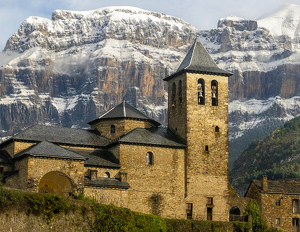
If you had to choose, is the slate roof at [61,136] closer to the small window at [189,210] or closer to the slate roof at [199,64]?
the small window at [189,210]

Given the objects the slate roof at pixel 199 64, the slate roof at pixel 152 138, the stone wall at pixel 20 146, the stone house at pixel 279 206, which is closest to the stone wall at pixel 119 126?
the slate roof at pixel 152 138

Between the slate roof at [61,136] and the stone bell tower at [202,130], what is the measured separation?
923 centimetres

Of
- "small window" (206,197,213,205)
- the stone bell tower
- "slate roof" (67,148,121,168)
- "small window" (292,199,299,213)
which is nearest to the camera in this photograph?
"slate roof" (67,148,121,168)

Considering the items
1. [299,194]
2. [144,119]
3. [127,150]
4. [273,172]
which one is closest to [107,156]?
[127,150]

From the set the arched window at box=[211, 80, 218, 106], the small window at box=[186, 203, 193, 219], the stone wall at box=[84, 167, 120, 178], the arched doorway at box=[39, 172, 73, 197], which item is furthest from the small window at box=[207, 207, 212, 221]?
the arched doorway at box=[39, 172, 73, 197]

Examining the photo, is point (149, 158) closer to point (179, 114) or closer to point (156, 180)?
point (156, 180)

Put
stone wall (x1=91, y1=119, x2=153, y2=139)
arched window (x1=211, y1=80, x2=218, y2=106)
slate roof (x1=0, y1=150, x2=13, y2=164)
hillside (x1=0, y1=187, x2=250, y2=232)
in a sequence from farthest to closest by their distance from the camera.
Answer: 1. arched window (x1=211, y1=80, x2=218, y2=106)
2. stone wall (x1=91, y1=119, x2=153, y2=139)
3. slate roof (x1=0, y1=150, x2=13, y2=164)
4. hillside (x1=0, y1=187, x2=250, y2=232)

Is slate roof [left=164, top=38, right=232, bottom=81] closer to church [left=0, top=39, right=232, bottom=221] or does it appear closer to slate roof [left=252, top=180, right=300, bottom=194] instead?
church [left=0, top=39, right=232, bottom=221]

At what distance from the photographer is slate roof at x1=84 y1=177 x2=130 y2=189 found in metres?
55.7

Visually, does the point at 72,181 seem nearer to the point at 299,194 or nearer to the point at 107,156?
the point at 107,156

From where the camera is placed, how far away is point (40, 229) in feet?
151

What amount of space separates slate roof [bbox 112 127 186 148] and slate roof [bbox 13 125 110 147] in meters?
3.60

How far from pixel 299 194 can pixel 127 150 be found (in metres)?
24.7

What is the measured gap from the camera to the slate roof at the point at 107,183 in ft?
183
